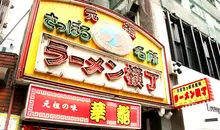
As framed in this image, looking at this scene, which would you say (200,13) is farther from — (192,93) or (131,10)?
(192,93)

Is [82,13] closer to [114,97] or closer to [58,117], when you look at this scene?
[114,97]

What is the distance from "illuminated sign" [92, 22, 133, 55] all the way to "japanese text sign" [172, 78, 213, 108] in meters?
2.61

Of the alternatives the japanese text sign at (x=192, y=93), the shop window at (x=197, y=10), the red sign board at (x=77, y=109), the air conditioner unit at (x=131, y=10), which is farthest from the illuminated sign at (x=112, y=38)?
the shop window at (x=197, y=10)

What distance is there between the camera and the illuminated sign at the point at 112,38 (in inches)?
274

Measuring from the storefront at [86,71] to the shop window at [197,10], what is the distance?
26.8ft

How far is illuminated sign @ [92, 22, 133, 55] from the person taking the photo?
6.96 m

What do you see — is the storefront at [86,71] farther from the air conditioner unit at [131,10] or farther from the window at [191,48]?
the window at [191,48]

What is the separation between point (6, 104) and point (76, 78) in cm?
197

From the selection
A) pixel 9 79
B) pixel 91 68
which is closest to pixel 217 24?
pixel 91 68

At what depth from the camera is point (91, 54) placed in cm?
659

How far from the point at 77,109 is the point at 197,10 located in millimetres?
13250

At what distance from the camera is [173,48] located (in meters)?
9.99

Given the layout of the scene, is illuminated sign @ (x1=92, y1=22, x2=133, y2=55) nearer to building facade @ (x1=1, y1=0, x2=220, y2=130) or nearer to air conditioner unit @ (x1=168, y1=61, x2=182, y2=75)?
building facade @ (x1=1, y1=0, x2=220, y2=130)

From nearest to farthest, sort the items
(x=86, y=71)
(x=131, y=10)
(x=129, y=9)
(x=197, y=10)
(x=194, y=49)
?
(x=86, y=71), (x=129, y=9), (x=131, y=10), (x=194, y=49), (x=197, y=10)
